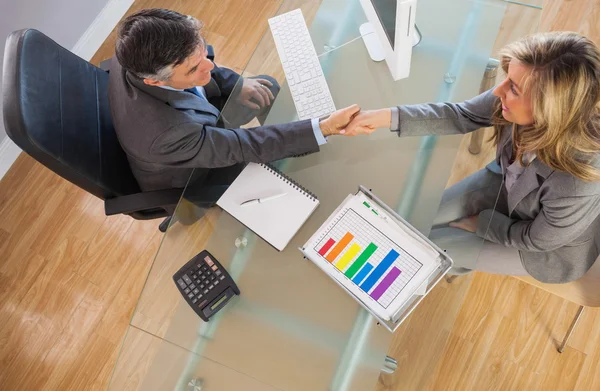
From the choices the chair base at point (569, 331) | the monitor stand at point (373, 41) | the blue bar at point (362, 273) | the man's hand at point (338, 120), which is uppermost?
the monitor stand at point (373, 41)

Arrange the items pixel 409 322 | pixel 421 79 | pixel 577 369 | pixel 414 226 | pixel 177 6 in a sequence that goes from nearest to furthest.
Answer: pixel 409 322, pixel 414 226, pixel 421 79, pixel 577 369, pixel 177 6

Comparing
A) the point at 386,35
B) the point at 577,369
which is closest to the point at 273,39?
the point at 386,35

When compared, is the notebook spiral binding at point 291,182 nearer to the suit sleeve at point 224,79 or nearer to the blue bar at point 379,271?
the blue bar at point 379,271

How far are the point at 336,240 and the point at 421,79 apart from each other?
662 millimetres

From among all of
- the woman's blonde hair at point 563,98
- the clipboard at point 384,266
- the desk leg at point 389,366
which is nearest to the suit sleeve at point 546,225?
the woman's blonde hair at point 563,98

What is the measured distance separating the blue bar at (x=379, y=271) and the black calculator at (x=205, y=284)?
371 millimetres

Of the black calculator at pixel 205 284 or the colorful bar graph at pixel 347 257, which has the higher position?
the colorful bar graph at pixel 347 257

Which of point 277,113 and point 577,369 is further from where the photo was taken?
point 577,369

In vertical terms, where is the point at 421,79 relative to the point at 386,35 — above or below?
below

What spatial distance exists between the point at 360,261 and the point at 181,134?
2.10 feet

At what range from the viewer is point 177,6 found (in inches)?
114

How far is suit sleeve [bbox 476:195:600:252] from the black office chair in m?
0.88

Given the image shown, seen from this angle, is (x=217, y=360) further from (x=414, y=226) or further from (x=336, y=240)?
(x=414, y=226)

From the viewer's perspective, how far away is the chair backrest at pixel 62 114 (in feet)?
4.70
